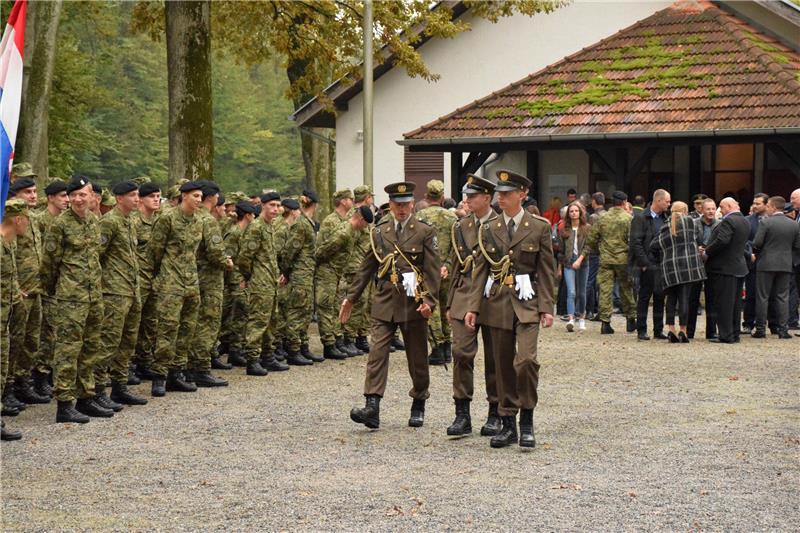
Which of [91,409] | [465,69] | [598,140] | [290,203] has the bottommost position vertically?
[91,409]

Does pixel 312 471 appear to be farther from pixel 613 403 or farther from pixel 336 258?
pixel 336 258

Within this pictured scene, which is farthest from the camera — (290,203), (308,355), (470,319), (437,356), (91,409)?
(308,355)

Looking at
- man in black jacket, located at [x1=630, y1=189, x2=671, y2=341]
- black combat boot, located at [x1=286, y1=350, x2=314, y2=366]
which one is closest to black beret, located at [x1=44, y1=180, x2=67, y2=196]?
black combat boot, located at [x1=286, y1=350, x2=314, y2=366]

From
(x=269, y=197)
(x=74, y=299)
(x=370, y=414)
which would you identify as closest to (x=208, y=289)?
(x=269, y=197)

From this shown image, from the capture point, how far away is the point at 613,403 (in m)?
12.9

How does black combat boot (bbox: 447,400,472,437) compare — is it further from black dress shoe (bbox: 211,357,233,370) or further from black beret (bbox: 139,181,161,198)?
black dress shoe (bbox: 211,357,233,370)

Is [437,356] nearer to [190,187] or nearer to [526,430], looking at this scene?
[190,187]

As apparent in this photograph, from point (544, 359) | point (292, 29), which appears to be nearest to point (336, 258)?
point (544, 359)

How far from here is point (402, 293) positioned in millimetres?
11484

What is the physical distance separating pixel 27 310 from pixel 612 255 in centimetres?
969

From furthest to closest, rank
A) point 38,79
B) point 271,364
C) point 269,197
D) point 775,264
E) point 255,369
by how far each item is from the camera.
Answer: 1. point 38,79
2. point 775,264
3. point 271,364
4. point 269,197
5. point 255,369

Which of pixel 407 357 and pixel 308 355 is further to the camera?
pixel 308 355

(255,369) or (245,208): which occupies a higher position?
(245,208)

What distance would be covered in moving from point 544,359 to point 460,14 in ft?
56.4
